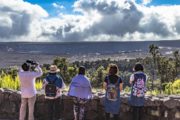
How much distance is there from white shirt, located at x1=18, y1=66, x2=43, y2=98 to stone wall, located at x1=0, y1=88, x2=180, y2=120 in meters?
1.24

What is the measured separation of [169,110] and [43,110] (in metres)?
3.43

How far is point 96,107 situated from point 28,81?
1.96 meters

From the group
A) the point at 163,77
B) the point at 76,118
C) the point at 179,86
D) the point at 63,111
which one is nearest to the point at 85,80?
the point at 76,118

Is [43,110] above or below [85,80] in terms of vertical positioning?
below

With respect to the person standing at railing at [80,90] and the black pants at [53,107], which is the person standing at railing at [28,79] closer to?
the black pants at [53,107]

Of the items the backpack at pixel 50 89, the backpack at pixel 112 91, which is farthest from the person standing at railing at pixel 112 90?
the backpack at pixel 50 89

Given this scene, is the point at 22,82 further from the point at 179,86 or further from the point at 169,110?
the point at 179,86

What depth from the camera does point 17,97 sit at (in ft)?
39.0

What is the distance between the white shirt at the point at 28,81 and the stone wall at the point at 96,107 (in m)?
1.24

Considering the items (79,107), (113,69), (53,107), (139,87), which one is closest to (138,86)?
(139,87)

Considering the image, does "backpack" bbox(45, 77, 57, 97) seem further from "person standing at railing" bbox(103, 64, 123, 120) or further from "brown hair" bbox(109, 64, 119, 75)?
"brown hair" bbox(109, 64, 119, 75)

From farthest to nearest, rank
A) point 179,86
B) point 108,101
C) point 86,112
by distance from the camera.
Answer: point 179,86 < point 86,112 < point 108,101

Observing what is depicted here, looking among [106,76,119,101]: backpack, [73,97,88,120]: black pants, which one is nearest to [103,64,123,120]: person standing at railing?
[106,76,119,101]: backpack

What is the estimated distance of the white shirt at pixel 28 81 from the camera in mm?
10453
